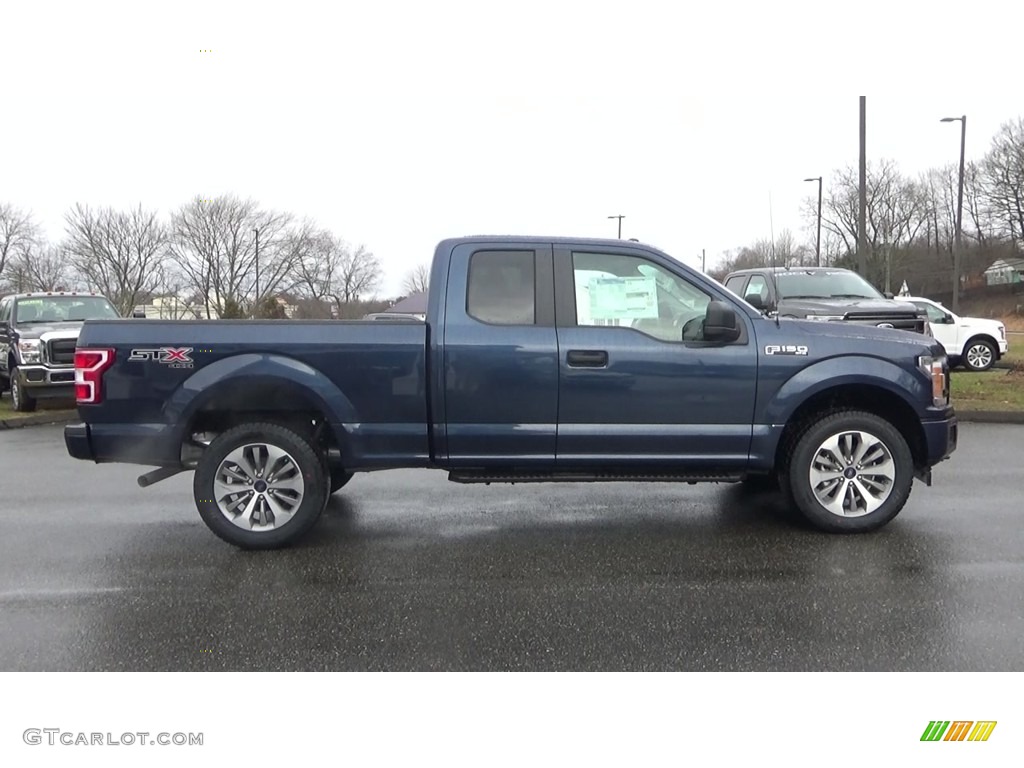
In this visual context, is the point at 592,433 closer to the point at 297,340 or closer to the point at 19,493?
the point at 297,340

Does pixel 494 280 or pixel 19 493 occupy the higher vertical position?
pixel 494 280

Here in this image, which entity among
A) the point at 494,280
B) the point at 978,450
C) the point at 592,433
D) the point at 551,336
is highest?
the point at 494,280

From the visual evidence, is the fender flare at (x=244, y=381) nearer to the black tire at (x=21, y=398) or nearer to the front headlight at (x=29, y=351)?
the front headlight at (x=29, y=351)

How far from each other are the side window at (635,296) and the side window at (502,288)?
1.04 feet

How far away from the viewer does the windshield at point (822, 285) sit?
12.4 m

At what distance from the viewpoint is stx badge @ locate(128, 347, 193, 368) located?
5184 millimetres

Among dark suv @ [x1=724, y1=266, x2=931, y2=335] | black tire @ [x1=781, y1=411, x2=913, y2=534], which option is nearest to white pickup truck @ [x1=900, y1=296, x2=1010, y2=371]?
dark suv @ [x1=724, y1=266, x2=931, y2=335]

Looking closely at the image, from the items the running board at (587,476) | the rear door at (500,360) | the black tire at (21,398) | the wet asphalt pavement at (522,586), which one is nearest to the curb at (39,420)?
the black tire at (21,398)

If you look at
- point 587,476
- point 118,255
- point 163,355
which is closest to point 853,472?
point 587,476

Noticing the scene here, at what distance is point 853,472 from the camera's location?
545 cm

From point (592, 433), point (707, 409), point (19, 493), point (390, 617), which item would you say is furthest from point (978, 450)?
point (19, 493)

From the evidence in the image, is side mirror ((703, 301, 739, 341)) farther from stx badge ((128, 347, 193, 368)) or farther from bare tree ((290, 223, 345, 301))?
bare tree ((290, 223, 345, 301))

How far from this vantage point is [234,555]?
5312mm
